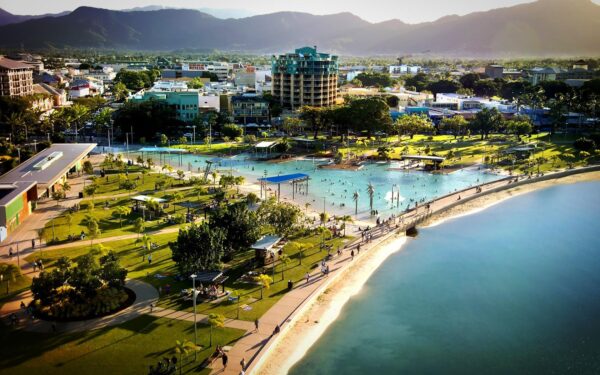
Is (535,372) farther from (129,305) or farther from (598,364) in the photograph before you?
(129,305)

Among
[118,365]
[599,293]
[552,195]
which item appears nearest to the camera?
[118,365]

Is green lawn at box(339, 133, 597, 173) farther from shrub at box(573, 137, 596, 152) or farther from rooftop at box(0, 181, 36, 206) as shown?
rooftop at box(0, 181, 36, 206)

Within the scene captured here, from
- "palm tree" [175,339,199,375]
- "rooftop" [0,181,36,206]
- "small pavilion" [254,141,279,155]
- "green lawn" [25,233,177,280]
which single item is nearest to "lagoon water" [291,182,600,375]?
"palm tree" [175,339,199,375]

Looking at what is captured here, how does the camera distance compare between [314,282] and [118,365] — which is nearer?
[118,365]

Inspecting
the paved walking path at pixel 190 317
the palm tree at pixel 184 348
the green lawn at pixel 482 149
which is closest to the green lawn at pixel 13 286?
the paved walking path at pixel 190 317

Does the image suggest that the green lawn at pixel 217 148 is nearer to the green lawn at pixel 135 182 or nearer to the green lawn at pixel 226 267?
the green lawn at pixel 135 182


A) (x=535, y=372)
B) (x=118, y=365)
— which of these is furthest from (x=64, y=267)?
(x=535, y=372)
